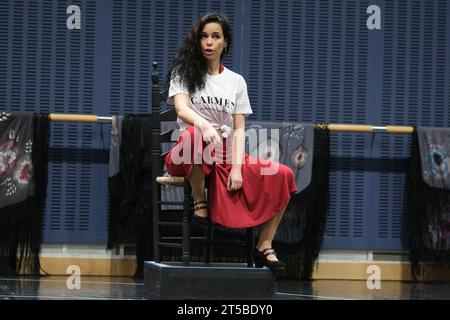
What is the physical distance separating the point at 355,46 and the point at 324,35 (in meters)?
0.23

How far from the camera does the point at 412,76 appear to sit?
6664 mm

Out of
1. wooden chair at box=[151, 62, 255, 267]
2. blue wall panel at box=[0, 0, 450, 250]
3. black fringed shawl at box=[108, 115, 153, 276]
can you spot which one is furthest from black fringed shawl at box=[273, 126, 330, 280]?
wooden chair at box=[151, 62, 255, 267]

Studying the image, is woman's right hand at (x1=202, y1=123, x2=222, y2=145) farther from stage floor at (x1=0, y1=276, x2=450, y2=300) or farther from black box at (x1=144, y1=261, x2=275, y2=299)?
stage floor at (x1=0, y1=276, x2=450, y2=300)

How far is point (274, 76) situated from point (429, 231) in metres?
1.45

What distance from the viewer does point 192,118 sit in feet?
13.5

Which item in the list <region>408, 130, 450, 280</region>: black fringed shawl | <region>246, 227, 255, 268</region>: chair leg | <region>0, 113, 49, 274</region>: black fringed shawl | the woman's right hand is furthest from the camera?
<region>408, 130, 450, 280</region>: black fringed shawl

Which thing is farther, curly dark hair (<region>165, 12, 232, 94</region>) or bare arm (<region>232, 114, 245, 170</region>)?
curly dark hair (<region>165, 12, 232, 94</region>)

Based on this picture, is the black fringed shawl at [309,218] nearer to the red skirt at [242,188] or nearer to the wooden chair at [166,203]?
the wooden chair at [166,203]

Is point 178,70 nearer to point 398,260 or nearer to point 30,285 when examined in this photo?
point 30,285

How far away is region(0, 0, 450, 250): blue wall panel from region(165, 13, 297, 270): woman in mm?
2093

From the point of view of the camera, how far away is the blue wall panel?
6.33 metres

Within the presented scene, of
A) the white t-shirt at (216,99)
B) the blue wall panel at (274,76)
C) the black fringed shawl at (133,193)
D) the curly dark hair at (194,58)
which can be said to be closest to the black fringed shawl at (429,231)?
the blue wall panel at (274,76)
